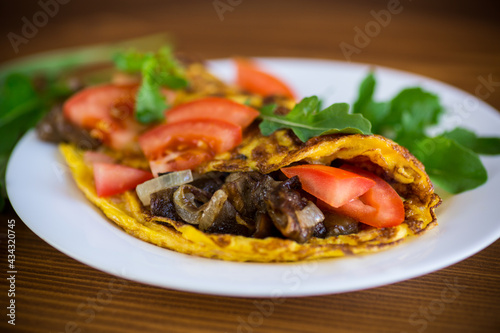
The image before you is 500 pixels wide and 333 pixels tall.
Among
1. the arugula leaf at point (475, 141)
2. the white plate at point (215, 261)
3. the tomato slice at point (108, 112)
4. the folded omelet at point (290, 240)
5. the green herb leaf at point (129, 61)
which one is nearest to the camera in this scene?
the white plate at point (215, 261)

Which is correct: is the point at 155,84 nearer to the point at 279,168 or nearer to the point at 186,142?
the point at 186,142

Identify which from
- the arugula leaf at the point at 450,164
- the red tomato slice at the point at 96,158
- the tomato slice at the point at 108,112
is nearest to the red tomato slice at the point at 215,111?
the tomato slice at the point at 108,112

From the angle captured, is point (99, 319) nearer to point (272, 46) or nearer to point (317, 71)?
point (317, 71)

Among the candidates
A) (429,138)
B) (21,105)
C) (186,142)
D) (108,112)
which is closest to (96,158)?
(108,112)

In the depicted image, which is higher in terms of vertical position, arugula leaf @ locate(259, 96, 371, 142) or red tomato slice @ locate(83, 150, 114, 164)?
arugula leaf @ locate(259, 96, 371, 142)

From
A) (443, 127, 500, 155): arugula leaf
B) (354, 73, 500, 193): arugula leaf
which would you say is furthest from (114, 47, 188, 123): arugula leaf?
(443, 127, 500, 155): arugula leaf

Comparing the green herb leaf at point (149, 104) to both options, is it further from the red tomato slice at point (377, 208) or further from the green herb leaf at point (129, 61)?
the red tomato slice at point (377, 208)

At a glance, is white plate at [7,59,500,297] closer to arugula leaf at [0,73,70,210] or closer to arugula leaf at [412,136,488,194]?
arugula leaf at [412,136,488,194]
